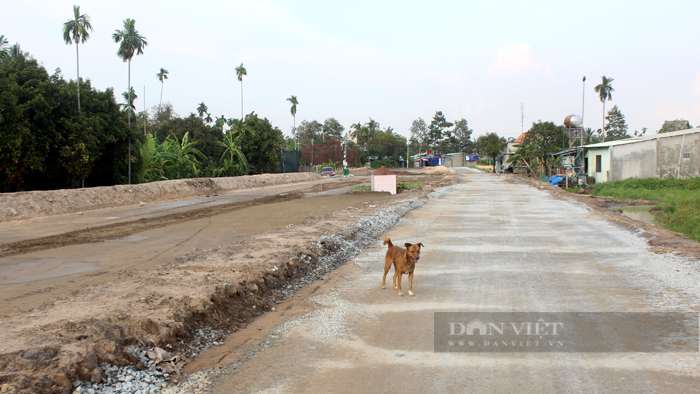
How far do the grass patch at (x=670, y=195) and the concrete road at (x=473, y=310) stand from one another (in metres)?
5.77

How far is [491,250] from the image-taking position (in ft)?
36.4

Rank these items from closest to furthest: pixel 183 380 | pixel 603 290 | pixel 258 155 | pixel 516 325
A: pixel 183 380 < pixel 516 325 < pixel 603 290 < pixel 258 155

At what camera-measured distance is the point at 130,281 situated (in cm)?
734

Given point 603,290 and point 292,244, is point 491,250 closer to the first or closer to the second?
point 603,290

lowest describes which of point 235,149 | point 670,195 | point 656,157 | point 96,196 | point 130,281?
point 130,281

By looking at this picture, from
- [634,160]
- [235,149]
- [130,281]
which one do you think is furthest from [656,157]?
[130,281]

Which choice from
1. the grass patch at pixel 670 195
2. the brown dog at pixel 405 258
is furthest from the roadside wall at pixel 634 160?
the brown dog at pixel 405 258

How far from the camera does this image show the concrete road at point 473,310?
4.37 metres

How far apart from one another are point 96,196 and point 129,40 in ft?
103

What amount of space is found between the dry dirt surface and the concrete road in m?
0.68

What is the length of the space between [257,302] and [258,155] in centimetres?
4701

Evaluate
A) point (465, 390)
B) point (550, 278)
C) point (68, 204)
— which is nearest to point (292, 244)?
point (550, 278)

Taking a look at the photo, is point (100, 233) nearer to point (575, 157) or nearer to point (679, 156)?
point (679, 156)

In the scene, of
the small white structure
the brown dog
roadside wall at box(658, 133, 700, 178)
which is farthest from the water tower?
the brown dog
